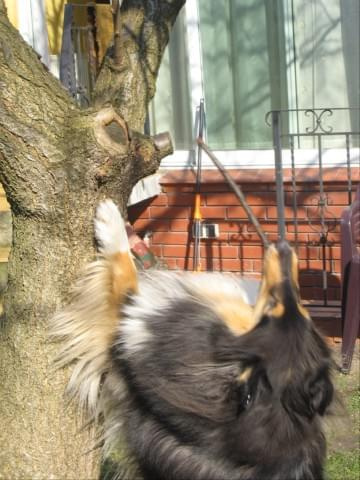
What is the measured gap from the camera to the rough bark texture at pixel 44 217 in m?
3.21

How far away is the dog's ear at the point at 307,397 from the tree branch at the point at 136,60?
1.45m

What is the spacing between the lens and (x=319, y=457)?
3238 mm

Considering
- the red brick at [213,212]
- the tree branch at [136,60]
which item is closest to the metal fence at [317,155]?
the red brick at [213,212]

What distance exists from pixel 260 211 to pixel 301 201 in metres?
0.37

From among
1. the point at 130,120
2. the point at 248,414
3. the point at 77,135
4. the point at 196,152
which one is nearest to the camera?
the point at 248,414

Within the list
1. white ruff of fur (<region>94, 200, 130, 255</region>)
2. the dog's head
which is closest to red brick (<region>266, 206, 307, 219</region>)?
white ruff of fur (<region>94, 200, 130, 255</region>)

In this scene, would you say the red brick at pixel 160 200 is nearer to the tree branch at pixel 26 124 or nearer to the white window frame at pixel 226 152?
the white window frame at pixel 226 152

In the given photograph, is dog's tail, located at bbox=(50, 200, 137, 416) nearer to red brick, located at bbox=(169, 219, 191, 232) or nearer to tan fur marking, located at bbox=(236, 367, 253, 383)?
tan fur marking, located at bbox=(236, 367, 253, 383)

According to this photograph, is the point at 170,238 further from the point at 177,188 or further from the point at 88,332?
the point at 88,332

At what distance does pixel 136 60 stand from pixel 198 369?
1.61 meters

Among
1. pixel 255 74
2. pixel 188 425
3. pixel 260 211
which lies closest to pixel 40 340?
pixel 188 425

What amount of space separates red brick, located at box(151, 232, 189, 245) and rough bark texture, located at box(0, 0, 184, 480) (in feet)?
13.5

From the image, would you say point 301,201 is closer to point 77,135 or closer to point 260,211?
point 260,211

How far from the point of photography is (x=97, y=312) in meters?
3.52
